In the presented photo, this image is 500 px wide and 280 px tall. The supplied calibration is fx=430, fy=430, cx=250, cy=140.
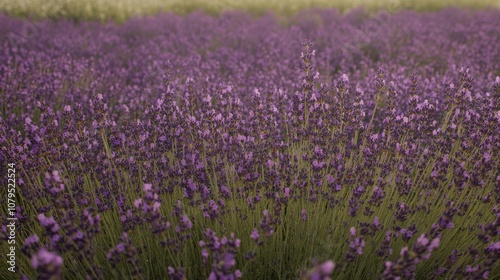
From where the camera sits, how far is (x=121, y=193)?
2.29 meters

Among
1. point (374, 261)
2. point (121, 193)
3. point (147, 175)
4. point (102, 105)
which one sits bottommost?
point (374, 261)

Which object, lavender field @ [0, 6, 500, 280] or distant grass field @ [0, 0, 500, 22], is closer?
lavender field @ [0, 6, 500, 280]

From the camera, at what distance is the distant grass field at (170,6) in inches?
401

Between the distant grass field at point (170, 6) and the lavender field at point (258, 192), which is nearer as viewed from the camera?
the lavender field at point (258, 192)

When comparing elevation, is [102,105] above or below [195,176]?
above

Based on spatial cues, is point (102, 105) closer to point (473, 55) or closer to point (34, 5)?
point (473, 55)

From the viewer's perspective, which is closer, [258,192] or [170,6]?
[258,192]

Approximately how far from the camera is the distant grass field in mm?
10180

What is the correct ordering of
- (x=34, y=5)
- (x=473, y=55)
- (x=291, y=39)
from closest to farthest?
(x=473, y=55)
(x=291, y=39)
(x=34, y=5)

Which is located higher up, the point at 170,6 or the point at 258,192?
the point at 170,6

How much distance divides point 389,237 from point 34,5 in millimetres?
11154

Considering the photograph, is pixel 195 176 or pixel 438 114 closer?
pixel 195 176

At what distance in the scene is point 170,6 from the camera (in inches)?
480

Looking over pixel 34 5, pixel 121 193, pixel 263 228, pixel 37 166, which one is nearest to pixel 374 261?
pixel 263 228
